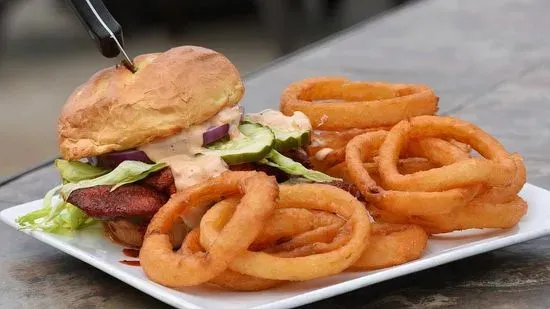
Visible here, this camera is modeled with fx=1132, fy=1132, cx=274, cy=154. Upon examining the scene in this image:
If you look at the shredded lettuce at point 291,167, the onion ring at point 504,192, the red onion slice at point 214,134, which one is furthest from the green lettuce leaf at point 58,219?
the onion ring at point 504,192

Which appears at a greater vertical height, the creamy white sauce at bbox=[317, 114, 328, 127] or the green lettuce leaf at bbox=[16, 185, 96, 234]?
the green lettuce leaf at bbox=[16, 185, 96, 234]

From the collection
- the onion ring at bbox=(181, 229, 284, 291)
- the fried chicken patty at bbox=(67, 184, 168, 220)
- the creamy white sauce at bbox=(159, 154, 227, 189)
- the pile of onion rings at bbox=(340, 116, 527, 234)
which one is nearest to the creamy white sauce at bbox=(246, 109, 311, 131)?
the pile of onion rings at bbox=(340, 116, 527, 234)

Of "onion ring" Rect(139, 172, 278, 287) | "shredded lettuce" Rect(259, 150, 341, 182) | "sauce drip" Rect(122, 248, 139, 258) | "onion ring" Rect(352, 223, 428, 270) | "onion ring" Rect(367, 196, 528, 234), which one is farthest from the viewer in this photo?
"shredded lettuce" Rect(259, 150, 341, 182)

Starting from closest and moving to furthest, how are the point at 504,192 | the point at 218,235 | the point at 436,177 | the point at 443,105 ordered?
the point at 218,235 → the point at 436,177 → the point at 504,192 → the point at 443,105

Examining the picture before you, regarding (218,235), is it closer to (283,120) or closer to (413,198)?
(413,198)

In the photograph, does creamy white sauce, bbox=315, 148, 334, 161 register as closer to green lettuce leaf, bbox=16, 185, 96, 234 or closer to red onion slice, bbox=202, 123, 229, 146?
red onion slice, bbox=202, 123, 229, 146

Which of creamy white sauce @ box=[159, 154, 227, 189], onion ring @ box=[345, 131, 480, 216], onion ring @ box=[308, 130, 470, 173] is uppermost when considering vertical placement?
creamy white sauce @ box=[159, 154, 227, 189]

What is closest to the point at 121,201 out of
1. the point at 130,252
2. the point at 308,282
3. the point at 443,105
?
the point at 130,252

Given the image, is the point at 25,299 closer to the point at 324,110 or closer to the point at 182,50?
the point at 182,50
